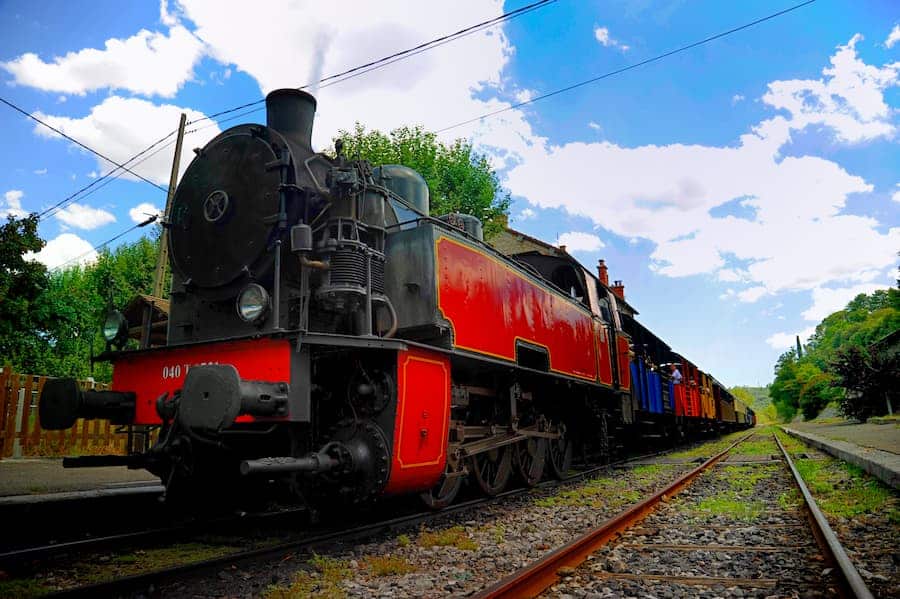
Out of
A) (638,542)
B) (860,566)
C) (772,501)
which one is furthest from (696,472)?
(860,566)

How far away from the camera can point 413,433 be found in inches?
160

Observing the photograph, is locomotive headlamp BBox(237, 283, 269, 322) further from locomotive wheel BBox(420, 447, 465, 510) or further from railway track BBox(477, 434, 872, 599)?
railway track BBox(477, 434, 872, 599)

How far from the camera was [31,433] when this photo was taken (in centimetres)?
1028

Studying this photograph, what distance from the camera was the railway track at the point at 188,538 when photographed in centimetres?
302

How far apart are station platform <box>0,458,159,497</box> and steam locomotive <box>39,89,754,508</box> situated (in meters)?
2.81

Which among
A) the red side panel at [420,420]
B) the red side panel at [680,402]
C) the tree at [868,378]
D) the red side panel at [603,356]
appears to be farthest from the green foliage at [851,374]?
the red side panel at [420,420]

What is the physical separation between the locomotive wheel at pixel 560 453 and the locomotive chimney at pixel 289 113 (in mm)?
4760

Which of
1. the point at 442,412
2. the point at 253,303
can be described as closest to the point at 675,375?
the point at 442,412

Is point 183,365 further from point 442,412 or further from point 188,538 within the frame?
point 442,412

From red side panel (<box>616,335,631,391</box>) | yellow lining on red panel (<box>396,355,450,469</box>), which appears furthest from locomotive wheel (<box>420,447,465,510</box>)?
red side panel (<box>616,335,631,391</box>)

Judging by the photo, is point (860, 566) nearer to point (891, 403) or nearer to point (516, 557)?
point (516, 557)

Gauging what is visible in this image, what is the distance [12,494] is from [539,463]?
545 centimetres

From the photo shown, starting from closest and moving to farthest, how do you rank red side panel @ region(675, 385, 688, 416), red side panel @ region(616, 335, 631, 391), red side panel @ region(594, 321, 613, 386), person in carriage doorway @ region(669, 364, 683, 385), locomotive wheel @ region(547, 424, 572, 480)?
locomotive wheel @ region(547, 424, 572, 480) < red side panel @ region(594, 321, 613, 386) < red side panel @ region(616, 335, 631, 391) < red side panel @ region(675, 385, 688, 416) < person in carriage doorway @ region(669, 364, 683, 385)

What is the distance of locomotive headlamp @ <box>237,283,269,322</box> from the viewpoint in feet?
12.8
